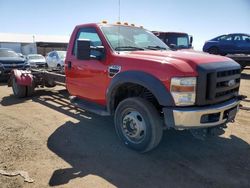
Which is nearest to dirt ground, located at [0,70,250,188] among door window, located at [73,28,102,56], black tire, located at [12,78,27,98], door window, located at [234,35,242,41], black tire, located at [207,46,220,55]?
door window, located at [73,28,102,56]

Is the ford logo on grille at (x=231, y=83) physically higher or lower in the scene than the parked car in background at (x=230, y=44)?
lower

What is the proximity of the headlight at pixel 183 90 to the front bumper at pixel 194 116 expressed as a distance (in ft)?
0.31

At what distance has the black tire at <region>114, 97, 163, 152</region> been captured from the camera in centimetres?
401

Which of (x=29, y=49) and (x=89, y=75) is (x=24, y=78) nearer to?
(x=89, y=75)

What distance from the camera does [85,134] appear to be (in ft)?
17.1

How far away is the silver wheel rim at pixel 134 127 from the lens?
4207mm

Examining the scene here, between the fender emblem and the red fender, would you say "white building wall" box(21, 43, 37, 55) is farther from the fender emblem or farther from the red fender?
the fender emblem

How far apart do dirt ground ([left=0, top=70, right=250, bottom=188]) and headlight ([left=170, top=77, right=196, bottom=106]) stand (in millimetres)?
964

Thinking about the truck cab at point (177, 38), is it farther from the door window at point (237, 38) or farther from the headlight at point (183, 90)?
the headlight at point (183, 90)

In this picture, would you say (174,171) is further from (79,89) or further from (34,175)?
(79,89)

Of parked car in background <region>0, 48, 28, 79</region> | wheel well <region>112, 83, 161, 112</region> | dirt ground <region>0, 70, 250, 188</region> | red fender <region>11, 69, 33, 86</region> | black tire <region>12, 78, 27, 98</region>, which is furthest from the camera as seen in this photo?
parked car in background <region>0, 48, 28, 79</region>

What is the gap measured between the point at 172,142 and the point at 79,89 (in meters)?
2.14

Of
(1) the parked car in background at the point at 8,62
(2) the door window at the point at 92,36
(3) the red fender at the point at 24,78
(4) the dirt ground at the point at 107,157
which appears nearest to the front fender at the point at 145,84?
(2) the door window at the point at 92,36

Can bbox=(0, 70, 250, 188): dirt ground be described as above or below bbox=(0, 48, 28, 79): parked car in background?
below
